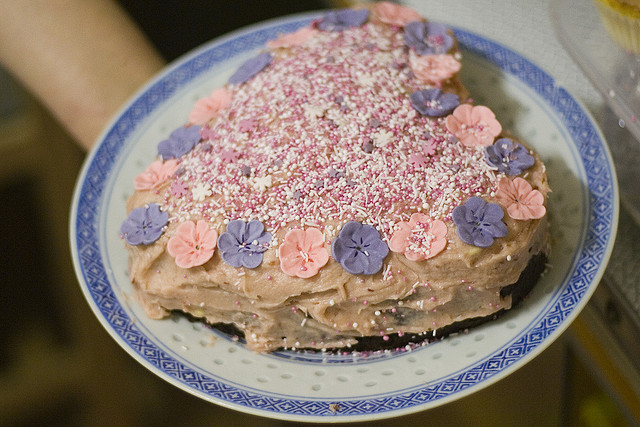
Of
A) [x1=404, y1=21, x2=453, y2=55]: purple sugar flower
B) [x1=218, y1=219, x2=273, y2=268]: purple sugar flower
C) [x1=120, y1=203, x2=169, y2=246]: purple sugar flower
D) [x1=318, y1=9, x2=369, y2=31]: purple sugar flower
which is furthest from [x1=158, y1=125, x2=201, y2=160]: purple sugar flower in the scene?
[x1=404, y1=21, x2=453, y2=55]: purple sugar flower

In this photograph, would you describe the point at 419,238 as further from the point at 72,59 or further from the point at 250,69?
the point at 72,59

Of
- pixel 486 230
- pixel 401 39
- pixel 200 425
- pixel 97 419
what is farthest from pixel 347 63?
pixel 97 419

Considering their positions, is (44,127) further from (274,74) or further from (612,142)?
(612,142)

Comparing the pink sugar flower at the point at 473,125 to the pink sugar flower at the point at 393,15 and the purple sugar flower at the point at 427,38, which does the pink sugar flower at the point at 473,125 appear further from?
the pink sugar flower at the point at 393,15

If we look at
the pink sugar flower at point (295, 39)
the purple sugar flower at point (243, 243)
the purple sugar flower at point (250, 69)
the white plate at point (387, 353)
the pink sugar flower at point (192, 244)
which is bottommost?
the white plate at point (387, 353)

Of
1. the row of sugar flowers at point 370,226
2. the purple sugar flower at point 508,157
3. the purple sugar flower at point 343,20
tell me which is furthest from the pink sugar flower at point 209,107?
the purple sugar flower at point 508,157

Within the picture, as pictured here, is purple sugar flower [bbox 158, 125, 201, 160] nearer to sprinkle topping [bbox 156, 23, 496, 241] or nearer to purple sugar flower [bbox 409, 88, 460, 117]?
sprinkle topping [bbox 156, 23, 496, 241]

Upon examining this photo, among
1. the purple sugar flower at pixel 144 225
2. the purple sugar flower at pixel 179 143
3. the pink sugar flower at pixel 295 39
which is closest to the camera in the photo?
the purple sugar flower at pixel 144 225

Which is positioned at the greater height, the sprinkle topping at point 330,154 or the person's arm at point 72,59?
the person's arm at point 72,59
